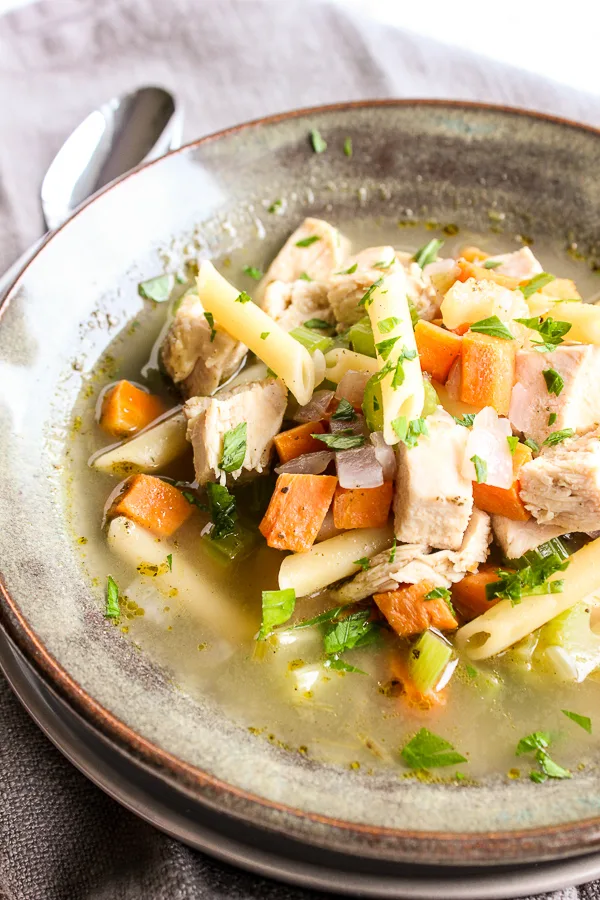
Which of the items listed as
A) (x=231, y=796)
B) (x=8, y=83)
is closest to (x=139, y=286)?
Answer: (x=8, y=83)

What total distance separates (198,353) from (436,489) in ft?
3.38

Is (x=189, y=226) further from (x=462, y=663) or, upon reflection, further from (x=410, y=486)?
(x=462, y=663)

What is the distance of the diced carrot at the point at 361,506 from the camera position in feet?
8.31

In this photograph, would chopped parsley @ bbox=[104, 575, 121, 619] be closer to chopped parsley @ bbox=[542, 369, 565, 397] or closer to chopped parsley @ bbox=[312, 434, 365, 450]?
chopped parsley @ bbox=[312, 434, 365, 450]

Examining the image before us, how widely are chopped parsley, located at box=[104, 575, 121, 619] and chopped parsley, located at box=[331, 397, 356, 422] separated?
81 centimetres

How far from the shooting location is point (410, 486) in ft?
7.93

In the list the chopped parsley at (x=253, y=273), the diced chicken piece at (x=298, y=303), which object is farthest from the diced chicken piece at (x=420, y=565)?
the chopped parsley at (x=253, y=273)

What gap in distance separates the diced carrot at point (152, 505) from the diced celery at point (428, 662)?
2.73 ft

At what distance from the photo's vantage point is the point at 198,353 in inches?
118

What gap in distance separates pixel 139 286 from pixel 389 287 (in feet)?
3.41

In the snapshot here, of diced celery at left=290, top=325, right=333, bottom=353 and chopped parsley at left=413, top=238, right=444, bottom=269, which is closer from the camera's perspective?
diced celery at left=290, top=325, right=333, bottom=353

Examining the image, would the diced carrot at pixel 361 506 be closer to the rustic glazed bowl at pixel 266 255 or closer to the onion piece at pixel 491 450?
the onion piece at pixel 491 450

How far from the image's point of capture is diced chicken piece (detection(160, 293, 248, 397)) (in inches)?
117

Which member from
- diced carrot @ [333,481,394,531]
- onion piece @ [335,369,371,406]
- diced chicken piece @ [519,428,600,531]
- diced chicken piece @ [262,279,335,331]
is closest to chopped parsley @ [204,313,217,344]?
diced chicken piece @ [262,279,335,331]
